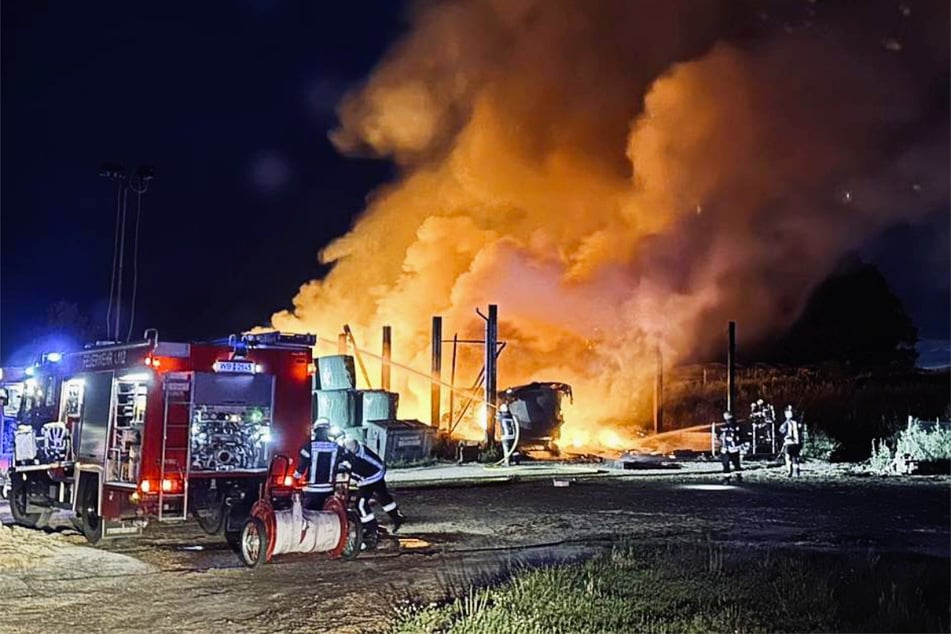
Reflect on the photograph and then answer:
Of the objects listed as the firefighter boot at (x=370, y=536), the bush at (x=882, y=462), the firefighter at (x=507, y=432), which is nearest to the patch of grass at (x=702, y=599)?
the firefighter boot at (x=370, y=536)

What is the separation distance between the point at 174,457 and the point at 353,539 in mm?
2141

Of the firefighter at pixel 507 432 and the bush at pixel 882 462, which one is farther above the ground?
the firefighter at pixel 507 432

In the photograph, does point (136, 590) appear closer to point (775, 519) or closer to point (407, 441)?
point (775, 519)

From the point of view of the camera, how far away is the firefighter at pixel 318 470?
35.6ft

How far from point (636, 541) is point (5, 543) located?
7.28 m

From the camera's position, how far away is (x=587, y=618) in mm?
7414

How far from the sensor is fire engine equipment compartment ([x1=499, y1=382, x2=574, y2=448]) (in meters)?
28.1

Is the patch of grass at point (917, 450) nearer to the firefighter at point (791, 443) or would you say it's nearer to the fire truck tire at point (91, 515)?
the firefighter at point (791, 443)

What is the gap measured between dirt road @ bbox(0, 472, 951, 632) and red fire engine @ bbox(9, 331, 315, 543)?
1.71ft

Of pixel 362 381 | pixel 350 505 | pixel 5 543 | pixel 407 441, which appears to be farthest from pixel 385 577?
pixel 362 381

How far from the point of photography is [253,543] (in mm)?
10383

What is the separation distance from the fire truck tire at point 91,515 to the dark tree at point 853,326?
161ft

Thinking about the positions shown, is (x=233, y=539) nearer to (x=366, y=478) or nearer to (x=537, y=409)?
(x=366, y=478)

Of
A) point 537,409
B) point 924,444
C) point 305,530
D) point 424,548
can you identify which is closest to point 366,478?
point 424,548
